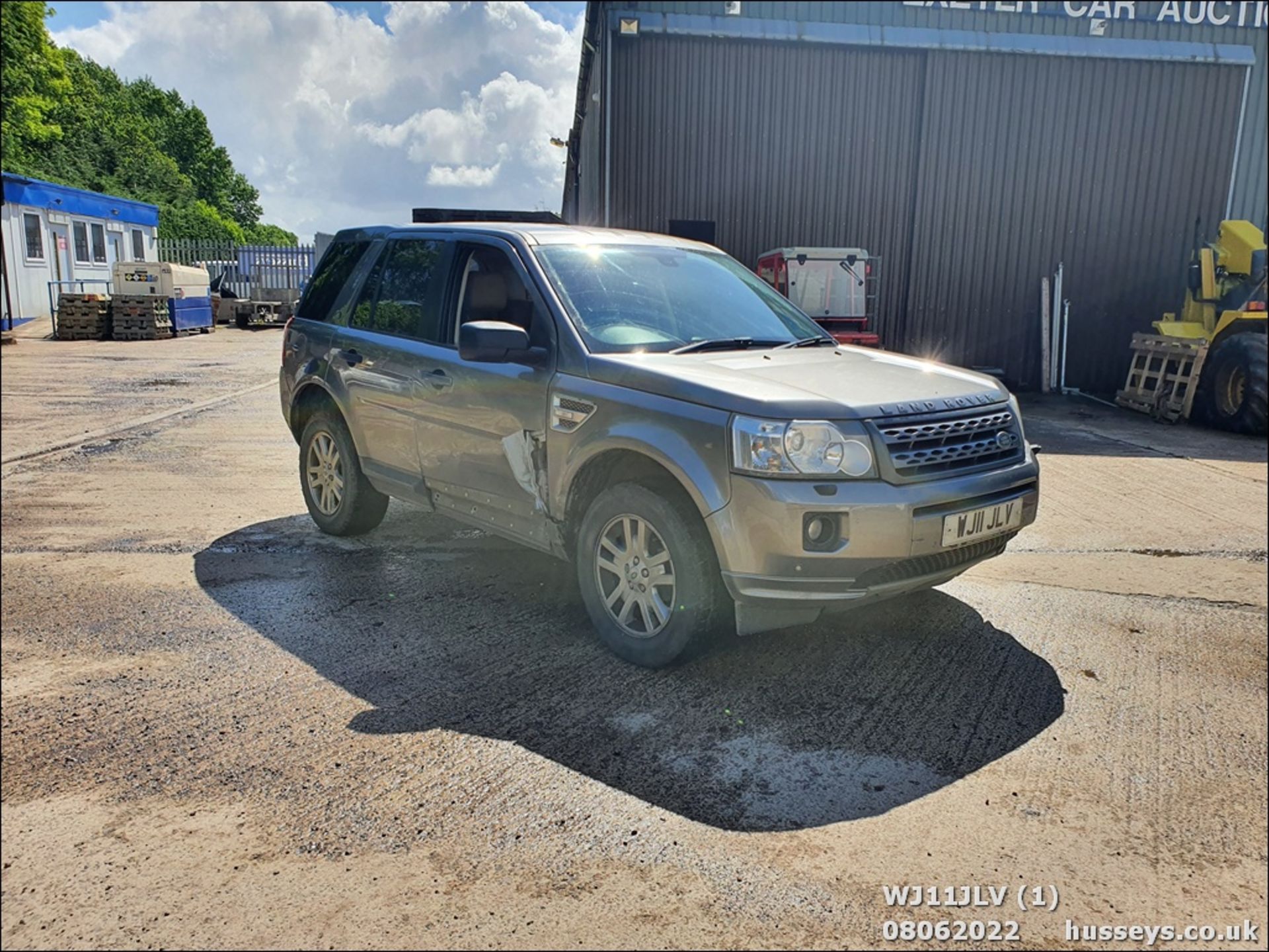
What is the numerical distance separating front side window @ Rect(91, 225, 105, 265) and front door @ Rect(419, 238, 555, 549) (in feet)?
73.0

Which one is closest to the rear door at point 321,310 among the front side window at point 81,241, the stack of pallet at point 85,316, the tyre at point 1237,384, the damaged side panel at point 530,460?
the damaged side panel at point 530,460

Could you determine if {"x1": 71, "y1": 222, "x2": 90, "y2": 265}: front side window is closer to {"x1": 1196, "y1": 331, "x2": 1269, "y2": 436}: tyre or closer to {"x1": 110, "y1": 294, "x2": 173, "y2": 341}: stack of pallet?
{"x1": 110, "y1": 294, "x2": 173, "y2": 341}: stack of pallet

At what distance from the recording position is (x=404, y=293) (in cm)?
510

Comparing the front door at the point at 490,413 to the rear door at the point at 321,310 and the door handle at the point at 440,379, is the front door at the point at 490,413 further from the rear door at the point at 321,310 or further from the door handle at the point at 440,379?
the rear door at the point at 321,310

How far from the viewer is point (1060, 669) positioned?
13.0ft

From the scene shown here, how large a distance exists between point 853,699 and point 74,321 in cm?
1951

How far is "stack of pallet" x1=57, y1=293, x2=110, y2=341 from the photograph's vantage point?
59.2ft

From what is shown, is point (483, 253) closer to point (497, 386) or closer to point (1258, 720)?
point (497, 386)

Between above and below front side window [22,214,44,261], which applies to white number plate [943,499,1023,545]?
below

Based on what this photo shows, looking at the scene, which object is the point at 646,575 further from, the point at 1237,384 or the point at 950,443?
the point at 1237,384

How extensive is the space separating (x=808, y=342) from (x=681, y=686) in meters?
1.87

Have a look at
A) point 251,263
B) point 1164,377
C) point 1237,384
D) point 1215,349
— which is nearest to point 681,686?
point 1237,384

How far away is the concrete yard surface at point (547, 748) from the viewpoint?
2.17m

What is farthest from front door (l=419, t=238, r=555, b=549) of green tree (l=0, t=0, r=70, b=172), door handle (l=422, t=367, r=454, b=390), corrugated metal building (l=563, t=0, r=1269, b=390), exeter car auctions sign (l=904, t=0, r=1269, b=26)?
exeter car auctions sign (l=904, t=0, r=1269, b=26)
